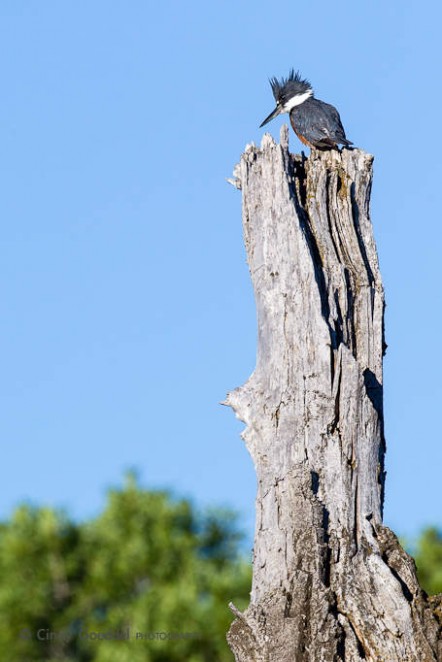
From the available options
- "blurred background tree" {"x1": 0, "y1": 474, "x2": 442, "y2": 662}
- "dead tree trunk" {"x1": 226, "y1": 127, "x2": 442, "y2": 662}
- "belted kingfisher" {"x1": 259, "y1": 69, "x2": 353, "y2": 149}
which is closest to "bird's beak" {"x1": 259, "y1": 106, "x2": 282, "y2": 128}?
"belted kingfisher" {"x1": 259, "y1": 69, "x2": 353, "y2": 149}

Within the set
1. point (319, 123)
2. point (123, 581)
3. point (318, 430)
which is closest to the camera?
point (318, 430)

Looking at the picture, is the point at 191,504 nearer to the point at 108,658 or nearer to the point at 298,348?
the point at 108,658

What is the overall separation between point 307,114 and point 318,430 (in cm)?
482

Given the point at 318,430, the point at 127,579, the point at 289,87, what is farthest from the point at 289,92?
the point at 127,579

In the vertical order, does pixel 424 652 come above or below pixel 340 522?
below

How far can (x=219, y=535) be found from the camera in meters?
23.8

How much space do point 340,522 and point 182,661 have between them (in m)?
12.6

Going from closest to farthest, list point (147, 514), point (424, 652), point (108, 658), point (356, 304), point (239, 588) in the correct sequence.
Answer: point (424, 652) → point (356, 304) → point (108, 658) → point (239, 588) → point (147, 514)

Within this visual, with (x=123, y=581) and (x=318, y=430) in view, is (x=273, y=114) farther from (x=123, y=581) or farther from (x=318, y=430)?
(x=123, y=581)

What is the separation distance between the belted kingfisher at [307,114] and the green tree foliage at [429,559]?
10592mm

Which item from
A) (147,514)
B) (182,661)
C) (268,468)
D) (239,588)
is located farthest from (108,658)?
(268,468)

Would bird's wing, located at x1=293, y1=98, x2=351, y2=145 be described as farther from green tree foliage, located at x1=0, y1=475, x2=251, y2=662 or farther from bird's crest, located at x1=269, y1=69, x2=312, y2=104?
green tree foliage, located at x1=0, y1=475, x2=251, y2=662

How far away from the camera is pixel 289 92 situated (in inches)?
520

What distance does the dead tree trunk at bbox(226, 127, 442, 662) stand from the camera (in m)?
7.45
